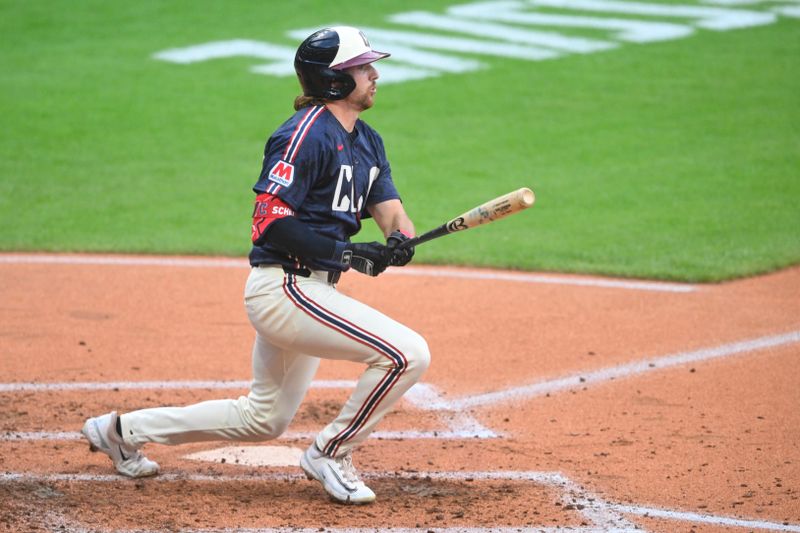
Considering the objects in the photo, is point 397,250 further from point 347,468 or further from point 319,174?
point 347,468

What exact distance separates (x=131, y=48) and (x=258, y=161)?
535 centimetres

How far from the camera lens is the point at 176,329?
7.77 m

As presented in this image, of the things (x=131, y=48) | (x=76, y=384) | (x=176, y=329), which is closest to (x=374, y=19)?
(x=131, y=48)

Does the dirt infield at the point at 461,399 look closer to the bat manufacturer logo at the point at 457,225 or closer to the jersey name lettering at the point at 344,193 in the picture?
the bat manufacturer logo at the point at 457,225

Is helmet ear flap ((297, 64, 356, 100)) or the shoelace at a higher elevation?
helmet ear flap ((297, 64, 356, 100))

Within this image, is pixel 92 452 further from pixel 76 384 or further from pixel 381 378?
pixel 381 378

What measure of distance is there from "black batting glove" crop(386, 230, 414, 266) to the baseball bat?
0.02 m

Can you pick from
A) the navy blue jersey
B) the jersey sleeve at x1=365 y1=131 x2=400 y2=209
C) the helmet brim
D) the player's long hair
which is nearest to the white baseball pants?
the navy blue jersey

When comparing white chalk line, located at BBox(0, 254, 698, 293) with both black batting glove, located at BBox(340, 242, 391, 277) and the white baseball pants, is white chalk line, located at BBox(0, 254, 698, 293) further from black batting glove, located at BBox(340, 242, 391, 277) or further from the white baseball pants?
black batting glove, located at BBox(340, 242, 391, 277)

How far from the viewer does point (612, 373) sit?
6934 millimetres

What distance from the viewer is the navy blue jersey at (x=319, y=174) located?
4715mm

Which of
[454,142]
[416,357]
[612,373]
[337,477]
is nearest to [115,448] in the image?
[337,477]

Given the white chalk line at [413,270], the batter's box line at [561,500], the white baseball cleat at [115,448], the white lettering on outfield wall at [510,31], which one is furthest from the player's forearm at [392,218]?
the white lettering on outfield wall at [510,31]

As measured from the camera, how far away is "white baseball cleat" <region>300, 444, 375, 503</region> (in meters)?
4.94
